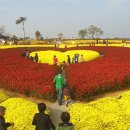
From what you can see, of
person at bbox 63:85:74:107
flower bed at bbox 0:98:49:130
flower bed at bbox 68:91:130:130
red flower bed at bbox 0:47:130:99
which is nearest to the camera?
flower bed at bbox 68:91:130:130

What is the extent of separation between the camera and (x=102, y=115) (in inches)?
548

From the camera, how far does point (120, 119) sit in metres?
13.4

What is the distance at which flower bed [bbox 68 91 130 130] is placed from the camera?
1303cm

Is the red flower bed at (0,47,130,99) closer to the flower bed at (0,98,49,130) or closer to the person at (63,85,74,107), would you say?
the person at (63,85,74,107)

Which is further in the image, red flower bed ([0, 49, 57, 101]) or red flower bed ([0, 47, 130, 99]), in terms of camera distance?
red flower bed ([0, 49, 57, 101])

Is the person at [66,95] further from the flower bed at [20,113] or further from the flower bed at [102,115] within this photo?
the flower bed at [20,113]

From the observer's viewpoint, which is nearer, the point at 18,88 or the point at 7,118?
the point at 7,118

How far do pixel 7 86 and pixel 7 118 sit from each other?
929cm

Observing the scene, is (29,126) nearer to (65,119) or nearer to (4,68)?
(65,119)

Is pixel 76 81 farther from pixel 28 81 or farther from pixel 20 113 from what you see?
pixel 20 113

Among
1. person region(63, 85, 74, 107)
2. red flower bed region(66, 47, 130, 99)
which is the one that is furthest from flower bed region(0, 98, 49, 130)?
red flower bed region(66, 47, 130, 99)

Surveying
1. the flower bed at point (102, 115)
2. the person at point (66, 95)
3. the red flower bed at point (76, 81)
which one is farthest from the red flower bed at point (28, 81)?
the flower bed at point (102, 115)

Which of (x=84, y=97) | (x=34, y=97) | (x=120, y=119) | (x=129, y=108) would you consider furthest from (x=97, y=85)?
(x=120, y=119)

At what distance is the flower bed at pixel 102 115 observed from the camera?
13.0m
